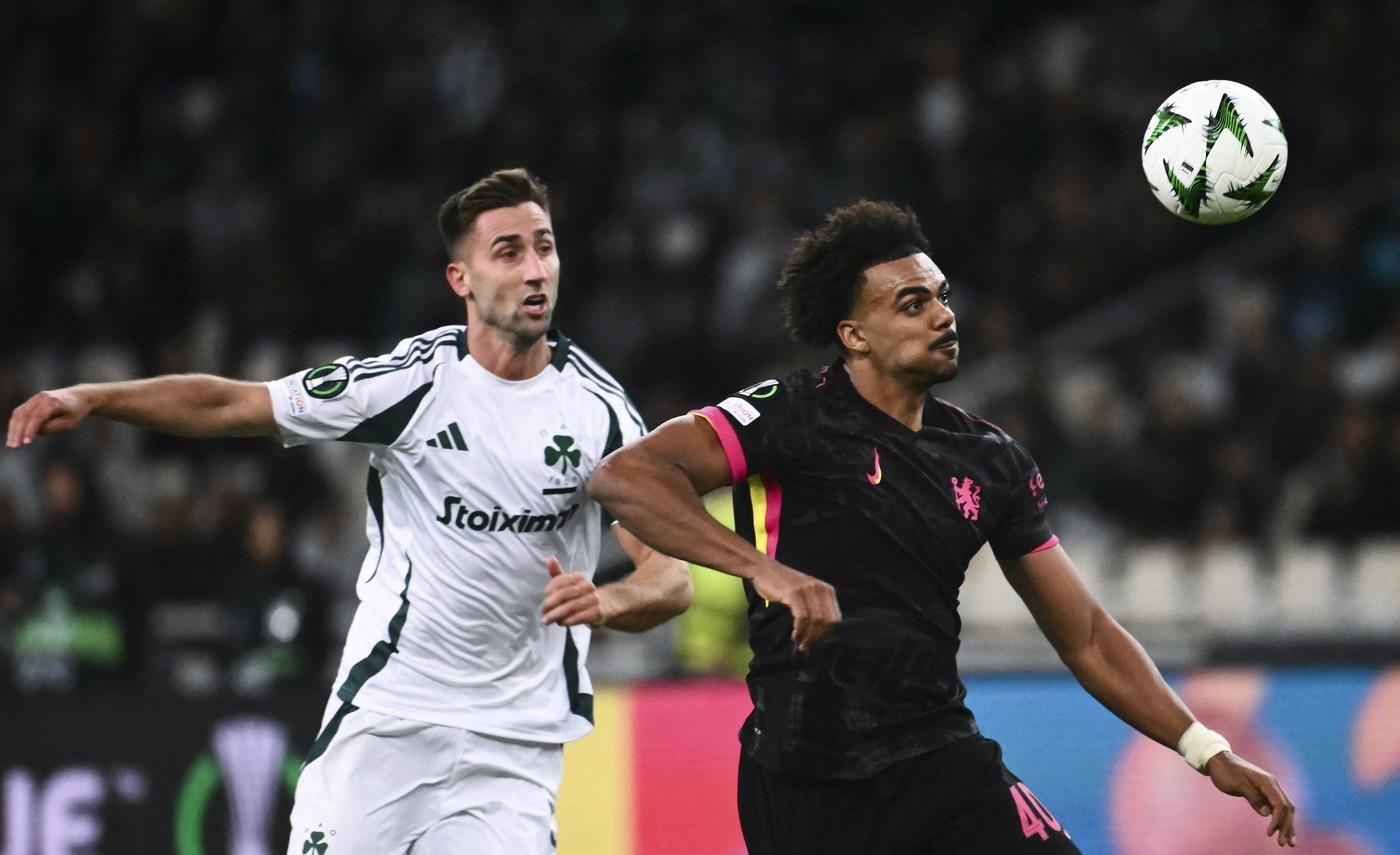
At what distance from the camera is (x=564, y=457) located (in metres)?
5.38

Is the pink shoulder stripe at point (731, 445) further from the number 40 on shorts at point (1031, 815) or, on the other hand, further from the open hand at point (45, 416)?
the open hand at point (45, 416)

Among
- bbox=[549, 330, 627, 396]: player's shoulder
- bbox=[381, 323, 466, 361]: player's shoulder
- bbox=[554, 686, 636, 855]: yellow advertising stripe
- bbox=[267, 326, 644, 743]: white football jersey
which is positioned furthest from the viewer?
bbox=[554, 686, 636, 855]: yellow advertising stripe

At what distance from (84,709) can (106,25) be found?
946 centimetres

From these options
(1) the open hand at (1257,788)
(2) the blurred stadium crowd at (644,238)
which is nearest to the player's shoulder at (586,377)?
(1) the open hand at (1257,788)

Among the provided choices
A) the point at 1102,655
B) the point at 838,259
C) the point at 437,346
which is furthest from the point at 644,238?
the point at 1102,655

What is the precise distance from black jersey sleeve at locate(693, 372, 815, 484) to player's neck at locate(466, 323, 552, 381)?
2.68ft

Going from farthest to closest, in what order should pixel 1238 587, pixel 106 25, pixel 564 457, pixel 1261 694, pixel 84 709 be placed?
1. pixel 106 25
2. pixel 1238 587
3. pixel 84 709
4. pixel 1261 694
5. pixel 564 457

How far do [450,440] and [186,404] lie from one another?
0.71 m

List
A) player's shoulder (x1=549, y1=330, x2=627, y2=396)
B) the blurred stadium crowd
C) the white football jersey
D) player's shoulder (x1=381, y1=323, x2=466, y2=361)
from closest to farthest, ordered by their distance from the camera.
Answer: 1. the white football jersey
2. player's shoulder (x1=381, y1=323, x2=466, y2=361)
3. player's shoulder (x1=549, y1=330, x2=627, y2=396)
4. the blurred stadium crowd

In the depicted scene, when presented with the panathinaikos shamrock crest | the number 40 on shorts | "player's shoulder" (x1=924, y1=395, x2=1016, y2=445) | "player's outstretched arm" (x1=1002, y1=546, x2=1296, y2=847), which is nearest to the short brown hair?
the panathinaikos shamrock crest

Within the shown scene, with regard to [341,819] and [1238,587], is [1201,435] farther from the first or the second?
[341,819]

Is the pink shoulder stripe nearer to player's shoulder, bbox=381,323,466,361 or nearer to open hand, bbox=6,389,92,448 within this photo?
player's shoulder, bbox=381,323,466,361

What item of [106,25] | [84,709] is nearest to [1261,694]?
[84,709]

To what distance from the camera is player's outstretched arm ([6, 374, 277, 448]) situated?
15.7 feet
